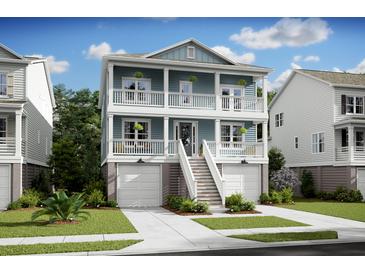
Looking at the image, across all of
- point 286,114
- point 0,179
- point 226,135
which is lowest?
point 0,179

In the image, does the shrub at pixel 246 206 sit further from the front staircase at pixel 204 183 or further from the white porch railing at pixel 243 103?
the white porch railing at pixel 243 103

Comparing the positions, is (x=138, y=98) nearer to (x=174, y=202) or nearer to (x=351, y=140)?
(x=174, y=202)

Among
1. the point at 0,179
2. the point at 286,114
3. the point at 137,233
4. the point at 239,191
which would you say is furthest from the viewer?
the point at 286,114

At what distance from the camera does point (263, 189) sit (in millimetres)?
21719

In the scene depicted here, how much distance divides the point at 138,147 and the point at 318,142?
42.9 ft

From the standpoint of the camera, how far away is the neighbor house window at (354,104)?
26306 mm

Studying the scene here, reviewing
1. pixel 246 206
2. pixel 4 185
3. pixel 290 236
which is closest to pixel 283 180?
pixel 246 206

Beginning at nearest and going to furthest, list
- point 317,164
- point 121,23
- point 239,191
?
1. point 121,23
2. point 239,191
3. point 317,164

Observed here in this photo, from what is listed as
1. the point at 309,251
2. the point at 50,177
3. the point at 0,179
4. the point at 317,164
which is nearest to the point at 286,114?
the point at 317,164

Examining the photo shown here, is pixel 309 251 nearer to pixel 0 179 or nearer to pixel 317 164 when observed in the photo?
pixel 0 179

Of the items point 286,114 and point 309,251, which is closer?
point 309,251

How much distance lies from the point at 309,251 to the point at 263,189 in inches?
497

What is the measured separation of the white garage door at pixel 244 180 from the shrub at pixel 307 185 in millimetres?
6478

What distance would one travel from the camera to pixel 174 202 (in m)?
18.3
